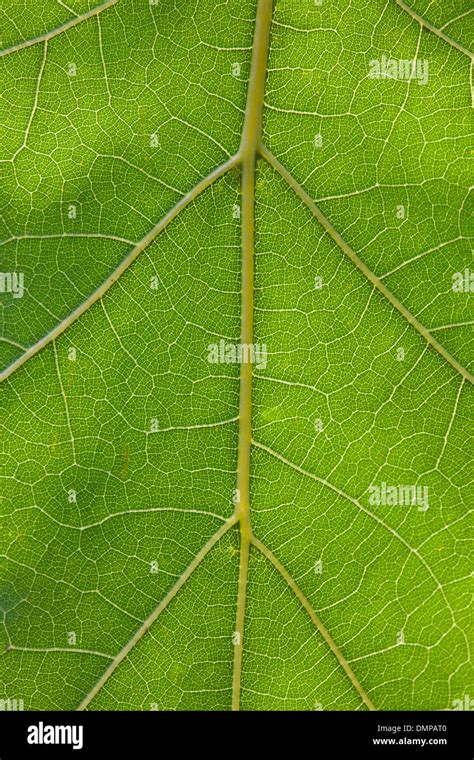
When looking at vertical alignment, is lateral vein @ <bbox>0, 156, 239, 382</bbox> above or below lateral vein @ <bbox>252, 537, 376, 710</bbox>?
above

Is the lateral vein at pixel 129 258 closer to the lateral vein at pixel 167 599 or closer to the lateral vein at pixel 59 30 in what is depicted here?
the lateral vein at pixel 59 30

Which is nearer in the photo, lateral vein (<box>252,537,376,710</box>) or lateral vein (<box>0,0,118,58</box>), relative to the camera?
lateral vein (<box>0,0,118,58</box>)

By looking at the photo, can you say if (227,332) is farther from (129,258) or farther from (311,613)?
(311,613)

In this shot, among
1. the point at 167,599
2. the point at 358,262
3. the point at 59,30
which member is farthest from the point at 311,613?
the point at 59,30

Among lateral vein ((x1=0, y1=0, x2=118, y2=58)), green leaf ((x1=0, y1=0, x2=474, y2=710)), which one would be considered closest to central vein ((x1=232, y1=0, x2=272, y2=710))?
green leaf ((x1=0, y1=0, x2=474, y2=710))

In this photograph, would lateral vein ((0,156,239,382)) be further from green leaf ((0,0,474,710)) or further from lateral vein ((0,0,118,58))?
lateral vein ((0,0,118,58))

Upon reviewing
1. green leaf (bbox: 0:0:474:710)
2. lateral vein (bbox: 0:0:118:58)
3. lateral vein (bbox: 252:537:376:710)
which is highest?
lateral vein (bbox: 0:0:118:58)

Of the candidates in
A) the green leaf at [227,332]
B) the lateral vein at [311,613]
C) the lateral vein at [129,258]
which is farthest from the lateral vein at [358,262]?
the lateral vein at [311,613]
